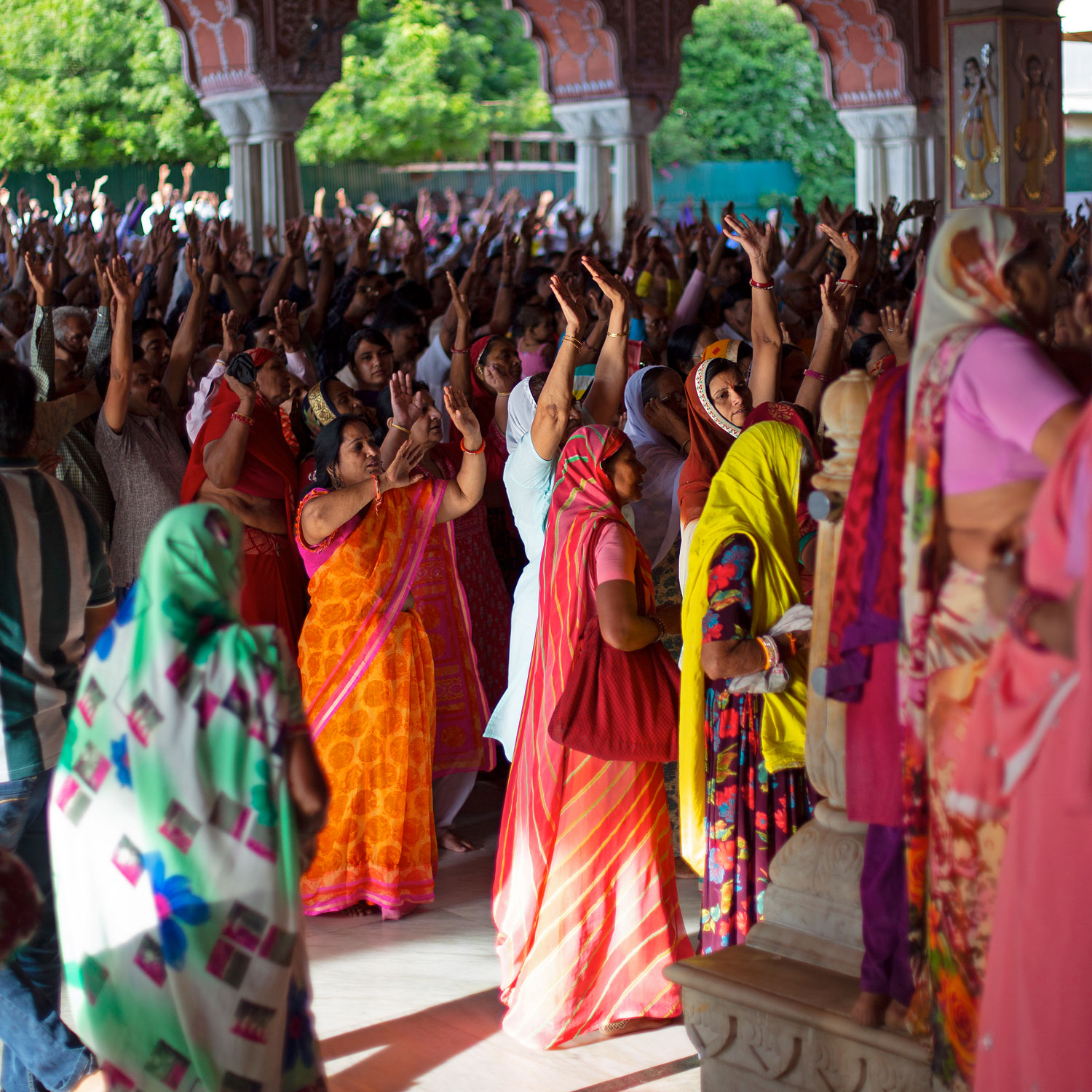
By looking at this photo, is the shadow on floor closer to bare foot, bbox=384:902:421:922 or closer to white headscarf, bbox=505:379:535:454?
bare foot, bbox=384:902:421:922

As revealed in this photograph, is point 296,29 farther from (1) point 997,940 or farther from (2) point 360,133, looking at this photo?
(2) point 360,133

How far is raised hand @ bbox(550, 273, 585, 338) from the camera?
10.4 ft

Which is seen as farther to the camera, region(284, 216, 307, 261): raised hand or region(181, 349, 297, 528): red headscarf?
region(284, 216, 307, 261): raised hand

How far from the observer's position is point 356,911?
3.53 m

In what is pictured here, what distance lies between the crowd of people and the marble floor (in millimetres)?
75

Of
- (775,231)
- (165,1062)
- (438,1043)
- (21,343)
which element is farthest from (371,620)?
(775,231)

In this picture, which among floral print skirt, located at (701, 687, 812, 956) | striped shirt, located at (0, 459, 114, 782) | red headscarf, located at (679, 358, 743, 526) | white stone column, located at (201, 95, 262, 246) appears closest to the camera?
striped shirt, located at (0, 459, 114, 782)

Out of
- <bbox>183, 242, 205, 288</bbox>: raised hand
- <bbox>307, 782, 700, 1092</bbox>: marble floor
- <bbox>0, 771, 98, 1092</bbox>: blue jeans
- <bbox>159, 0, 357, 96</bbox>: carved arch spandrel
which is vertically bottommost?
<bbox>307, 782, 700, 1092</bbox>: marble floor

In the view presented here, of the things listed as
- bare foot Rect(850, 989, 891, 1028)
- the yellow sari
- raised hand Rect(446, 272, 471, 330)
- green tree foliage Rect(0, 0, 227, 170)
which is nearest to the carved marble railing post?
bare foot Rect(850, 989, 891, 1028)

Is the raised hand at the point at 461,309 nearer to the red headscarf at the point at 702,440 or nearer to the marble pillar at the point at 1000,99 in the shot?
the red headscarf at the point at 702,440

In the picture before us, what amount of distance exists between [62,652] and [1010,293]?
1668 millimetres

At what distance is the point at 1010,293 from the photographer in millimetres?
1580

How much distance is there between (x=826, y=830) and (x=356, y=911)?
167 centimetres

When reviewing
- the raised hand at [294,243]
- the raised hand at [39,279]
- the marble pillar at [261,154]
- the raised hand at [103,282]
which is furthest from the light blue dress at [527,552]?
the marble pillar at [261,154]
